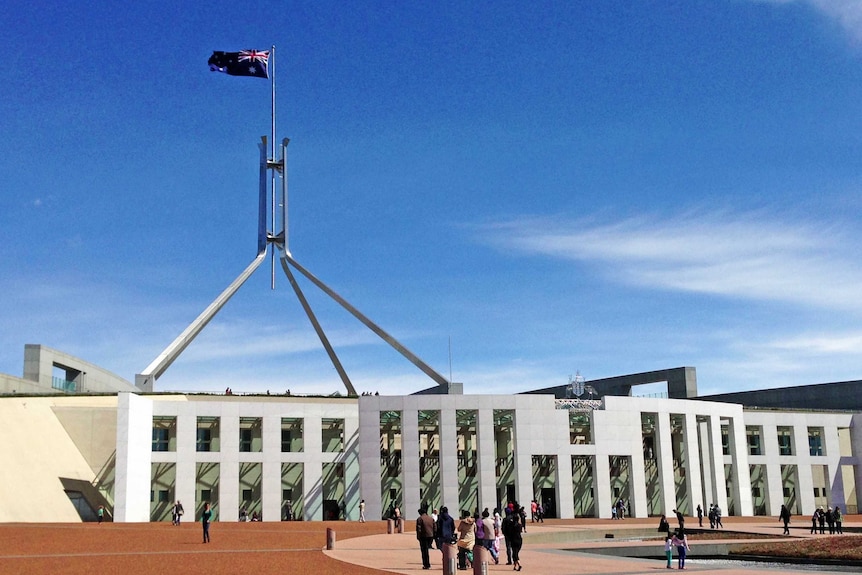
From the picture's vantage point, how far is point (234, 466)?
167ft

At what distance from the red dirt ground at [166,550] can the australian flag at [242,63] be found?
30.0 metres

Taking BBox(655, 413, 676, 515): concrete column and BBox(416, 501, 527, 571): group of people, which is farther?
BBox(655, 413, 676, 515): concrete column

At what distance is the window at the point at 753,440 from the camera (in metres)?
64.0

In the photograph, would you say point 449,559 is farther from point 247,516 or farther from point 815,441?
point 815,441

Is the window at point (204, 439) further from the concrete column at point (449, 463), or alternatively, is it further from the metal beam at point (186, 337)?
the concrete column at point (449, 463)

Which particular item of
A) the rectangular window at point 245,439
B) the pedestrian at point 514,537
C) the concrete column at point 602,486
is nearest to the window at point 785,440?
the concrete column at point 602,486

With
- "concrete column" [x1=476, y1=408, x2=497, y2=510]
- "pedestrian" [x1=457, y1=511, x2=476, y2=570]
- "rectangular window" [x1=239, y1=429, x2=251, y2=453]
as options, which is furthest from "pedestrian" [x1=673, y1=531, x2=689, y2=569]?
"rectangular window" [x1=239, y1=429, x2=251, y2=453]

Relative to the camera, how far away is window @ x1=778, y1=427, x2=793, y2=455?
64625 mm

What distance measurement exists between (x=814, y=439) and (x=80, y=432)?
171 ft

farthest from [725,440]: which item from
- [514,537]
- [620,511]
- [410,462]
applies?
[514,537]

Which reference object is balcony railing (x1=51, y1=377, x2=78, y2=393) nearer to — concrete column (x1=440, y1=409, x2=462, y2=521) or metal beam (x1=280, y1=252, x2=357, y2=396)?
metal beam (x1=280, y1=252, x2=357, y2=396)

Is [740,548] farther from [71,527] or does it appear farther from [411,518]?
[71,527]

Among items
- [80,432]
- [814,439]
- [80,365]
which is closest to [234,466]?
[80,432]

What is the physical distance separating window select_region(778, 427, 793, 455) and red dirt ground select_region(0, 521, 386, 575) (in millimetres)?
36276
